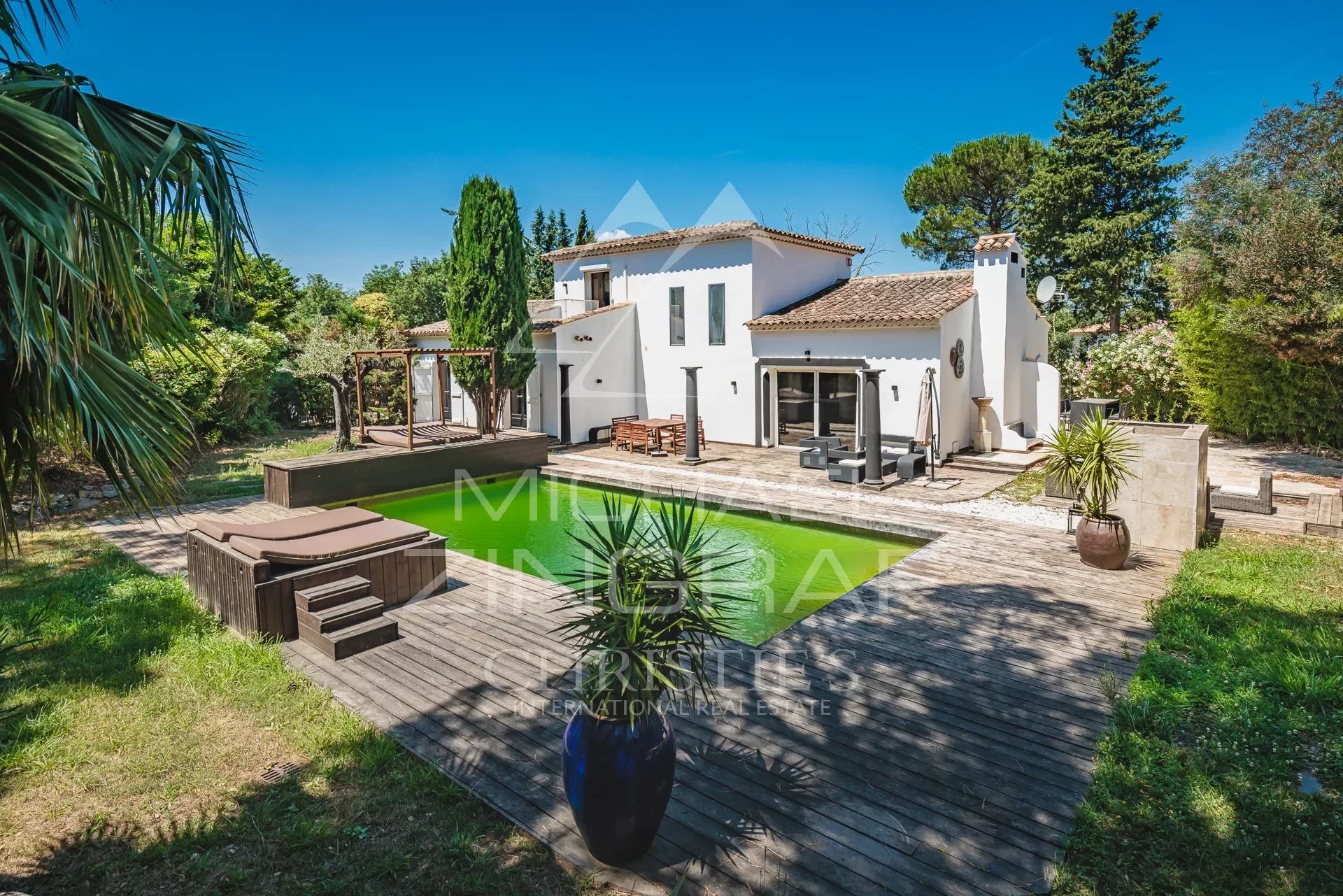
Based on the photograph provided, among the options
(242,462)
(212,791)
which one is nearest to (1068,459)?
(212,791)

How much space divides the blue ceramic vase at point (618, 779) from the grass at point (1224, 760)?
75.6 inches

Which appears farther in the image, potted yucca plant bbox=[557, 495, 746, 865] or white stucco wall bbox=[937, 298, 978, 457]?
white stucco wall bbox=[937, 298, 978, 457]

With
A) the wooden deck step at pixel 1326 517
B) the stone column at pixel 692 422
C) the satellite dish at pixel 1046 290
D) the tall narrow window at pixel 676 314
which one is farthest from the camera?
the tall narrow window at pixel 676 314

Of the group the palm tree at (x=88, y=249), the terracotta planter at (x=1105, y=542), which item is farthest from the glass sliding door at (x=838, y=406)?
the palm tree at (x=88, y=249)

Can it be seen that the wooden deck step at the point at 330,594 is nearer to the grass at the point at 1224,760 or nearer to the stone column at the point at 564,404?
the grass at the point at 1224,760

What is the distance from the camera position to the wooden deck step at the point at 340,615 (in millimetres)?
6055

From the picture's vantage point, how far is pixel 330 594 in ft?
20.7

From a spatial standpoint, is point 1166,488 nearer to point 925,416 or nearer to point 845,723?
point 925,416

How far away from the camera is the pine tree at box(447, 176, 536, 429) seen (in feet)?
57.7

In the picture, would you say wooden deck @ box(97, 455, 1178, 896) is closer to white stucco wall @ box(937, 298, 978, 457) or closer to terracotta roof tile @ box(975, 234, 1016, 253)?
white stucco wall @ box(937, 298, 978, 457)

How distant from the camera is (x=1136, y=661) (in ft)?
18.0

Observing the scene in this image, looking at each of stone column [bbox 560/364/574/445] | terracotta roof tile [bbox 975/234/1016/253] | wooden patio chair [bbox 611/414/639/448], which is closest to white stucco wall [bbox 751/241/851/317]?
wooden patio chair [bbox 611/414/639/448]

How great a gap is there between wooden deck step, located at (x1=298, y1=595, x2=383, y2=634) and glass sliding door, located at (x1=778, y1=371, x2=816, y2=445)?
41.6ft

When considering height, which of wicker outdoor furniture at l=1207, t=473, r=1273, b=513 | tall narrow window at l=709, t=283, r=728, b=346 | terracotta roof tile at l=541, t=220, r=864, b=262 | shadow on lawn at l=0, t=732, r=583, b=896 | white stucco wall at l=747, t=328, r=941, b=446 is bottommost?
shadow on lawn at l=0, t=732, r=583, b=896
